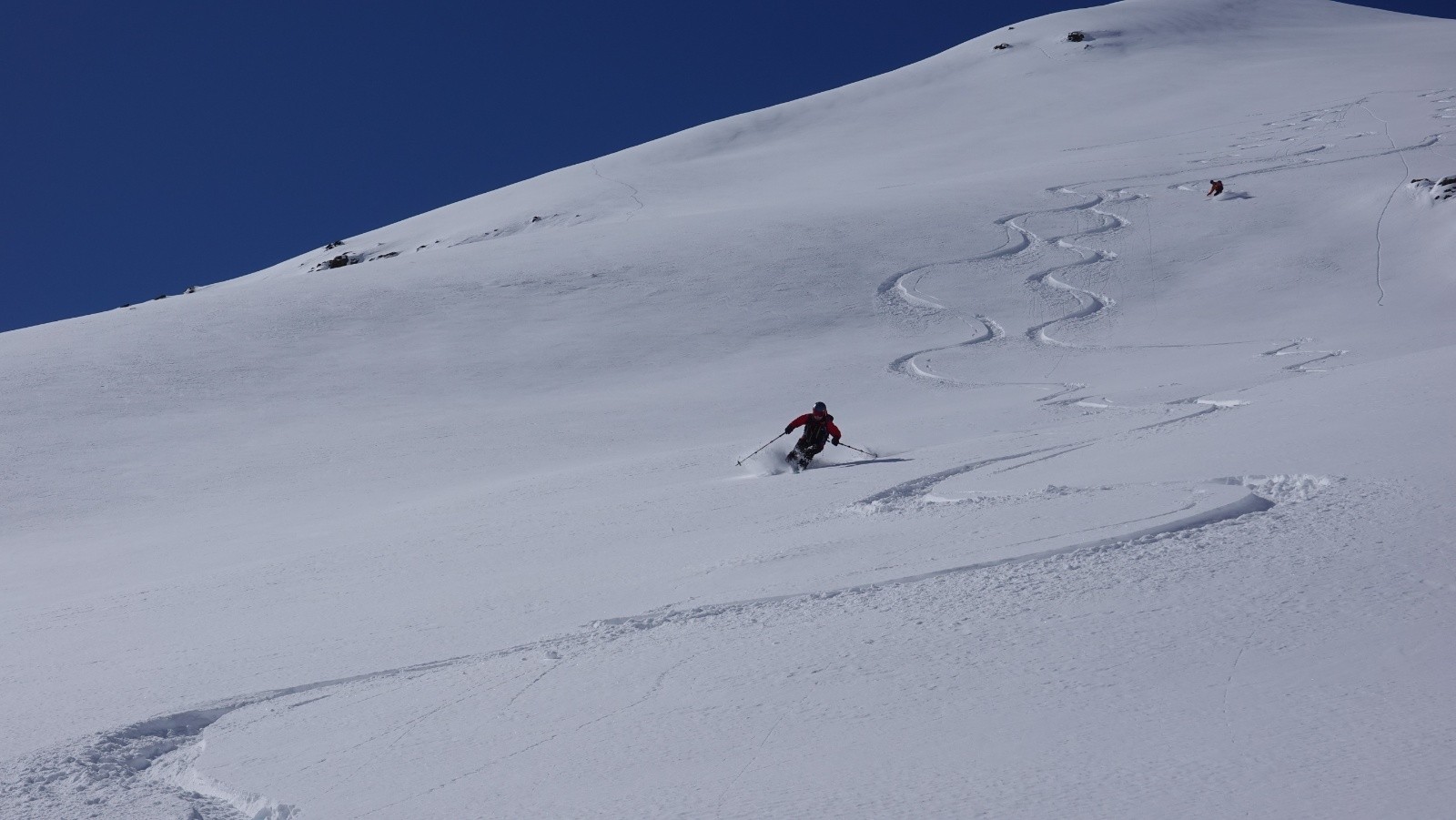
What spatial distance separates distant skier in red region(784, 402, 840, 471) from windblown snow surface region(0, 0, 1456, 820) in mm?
216

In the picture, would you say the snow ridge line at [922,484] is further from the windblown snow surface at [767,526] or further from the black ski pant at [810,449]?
the black ski pant at [810,449]

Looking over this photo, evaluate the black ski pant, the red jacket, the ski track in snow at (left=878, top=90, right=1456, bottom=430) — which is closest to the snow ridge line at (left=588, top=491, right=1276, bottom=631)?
the ski track in snow at (left=878, top=90, right=1456, bottom=430)

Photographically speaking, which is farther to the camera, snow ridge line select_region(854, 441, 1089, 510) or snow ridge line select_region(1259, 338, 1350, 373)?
snow ridge line select_region(1259, 338, 1350, 373)

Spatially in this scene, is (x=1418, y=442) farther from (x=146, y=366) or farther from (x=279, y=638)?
(x=146, y=366)

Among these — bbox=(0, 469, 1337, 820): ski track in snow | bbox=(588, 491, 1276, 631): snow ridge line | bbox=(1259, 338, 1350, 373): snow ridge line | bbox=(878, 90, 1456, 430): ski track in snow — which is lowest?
bbox=(1259, 338, 1350, 373): snow ridge line

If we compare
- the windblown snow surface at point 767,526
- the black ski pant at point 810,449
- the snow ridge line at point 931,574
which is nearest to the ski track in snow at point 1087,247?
the windblown snow surface at point 767,526

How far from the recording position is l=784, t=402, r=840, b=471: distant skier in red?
11.3 meters

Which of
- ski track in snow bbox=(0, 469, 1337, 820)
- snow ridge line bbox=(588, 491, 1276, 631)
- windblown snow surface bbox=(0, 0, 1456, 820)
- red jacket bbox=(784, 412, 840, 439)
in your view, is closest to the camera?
windblown snow surface bbox=(0, 0, 1456, 820)

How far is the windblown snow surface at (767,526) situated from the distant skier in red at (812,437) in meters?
0.22

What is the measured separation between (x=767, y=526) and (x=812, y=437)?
3435 mm

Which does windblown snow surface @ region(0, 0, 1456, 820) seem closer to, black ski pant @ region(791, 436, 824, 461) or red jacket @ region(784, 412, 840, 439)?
black ski pant @ region(791, 436, 824, 461)

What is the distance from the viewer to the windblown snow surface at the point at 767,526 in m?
3.95

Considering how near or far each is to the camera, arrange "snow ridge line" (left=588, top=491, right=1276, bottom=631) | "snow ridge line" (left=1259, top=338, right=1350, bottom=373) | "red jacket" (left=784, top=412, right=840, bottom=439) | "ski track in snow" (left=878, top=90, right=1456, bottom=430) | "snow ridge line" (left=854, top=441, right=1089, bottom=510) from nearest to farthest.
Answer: "snow ridge line" (left=588, top=491, right=1276, bottom=631), "snow ridge line" (left=854, top=441, right=1089, bottom=510), "red jacket" (left=784, top=412, right=840, bottom=439), "snow ridge line" (left=1259, top=338, right=1350, bottom=373), "ski track in snow" (left=878, top=90, right=1456, bottom=430)

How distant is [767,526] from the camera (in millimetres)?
8023
